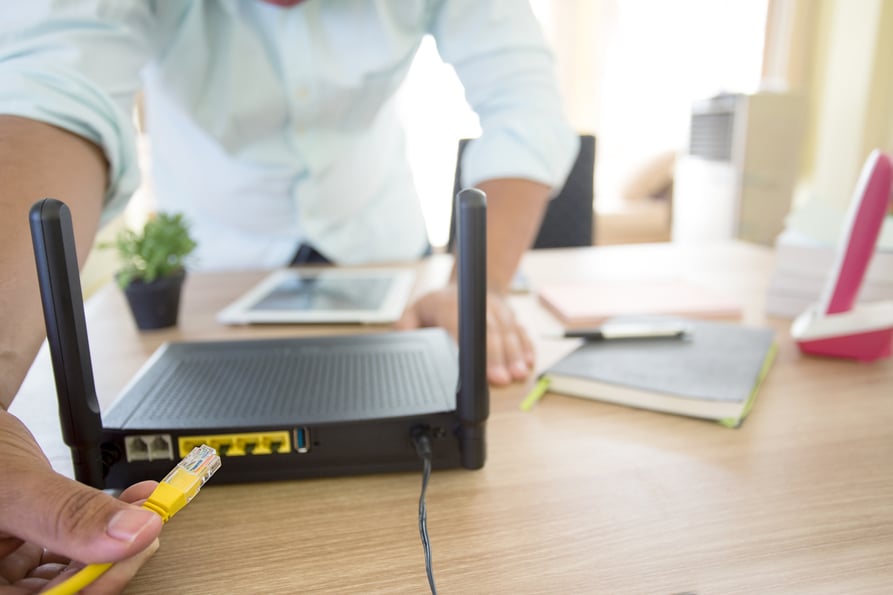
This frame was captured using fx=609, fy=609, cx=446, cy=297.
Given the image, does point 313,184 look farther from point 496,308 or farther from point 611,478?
point 611,478

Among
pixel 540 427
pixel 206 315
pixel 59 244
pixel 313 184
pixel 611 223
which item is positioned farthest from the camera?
pixel 611 223

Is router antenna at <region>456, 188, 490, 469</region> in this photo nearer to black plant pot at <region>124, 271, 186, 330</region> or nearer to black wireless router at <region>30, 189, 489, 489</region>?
black wireless router at <region>30, 189, 489, 489</region>

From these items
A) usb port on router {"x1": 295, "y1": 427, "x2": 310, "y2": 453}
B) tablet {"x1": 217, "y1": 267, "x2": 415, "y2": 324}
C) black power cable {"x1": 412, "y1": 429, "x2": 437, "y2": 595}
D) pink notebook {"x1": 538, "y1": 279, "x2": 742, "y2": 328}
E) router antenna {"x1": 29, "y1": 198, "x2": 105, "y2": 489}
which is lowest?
pink notebook {"x1": 538, "y1": 279, "x2": 742, "y2": 328}

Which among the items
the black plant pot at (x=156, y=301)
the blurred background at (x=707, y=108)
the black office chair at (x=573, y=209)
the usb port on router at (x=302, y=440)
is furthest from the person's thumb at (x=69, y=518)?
the blurred background at (x=707, y=108)

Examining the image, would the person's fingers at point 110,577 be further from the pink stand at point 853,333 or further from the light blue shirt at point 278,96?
the pink stand at point 853,333

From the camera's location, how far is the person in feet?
1.09

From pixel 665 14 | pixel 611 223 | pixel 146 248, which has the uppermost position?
pixel 665 14

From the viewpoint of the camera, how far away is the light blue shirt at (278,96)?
2.07ft

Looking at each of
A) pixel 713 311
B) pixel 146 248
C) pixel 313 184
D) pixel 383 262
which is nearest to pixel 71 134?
pixel 146 248

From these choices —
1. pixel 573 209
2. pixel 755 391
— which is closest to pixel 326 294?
pixel 755 391

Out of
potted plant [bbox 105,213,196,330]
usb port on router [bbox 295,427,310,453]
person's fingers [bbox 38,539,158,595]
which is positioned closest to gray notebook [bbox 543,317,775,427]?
usb port on router [bbox 295,427,310,453]

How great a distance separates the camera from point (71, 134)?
0.56m

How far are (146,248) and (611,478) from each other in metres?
0.56

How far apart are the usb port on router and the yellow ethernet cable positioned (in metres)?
0.08
